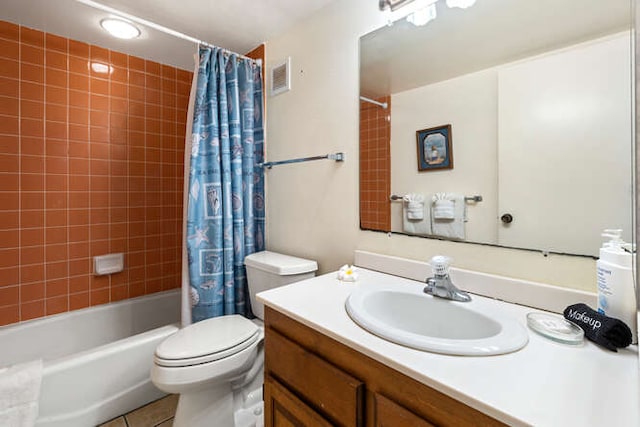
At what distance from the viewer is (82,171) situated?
1863 millimetres

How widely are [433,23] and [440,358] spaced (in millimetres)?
1157

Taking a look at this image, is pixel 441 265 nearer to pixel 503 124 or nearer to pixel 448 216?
pixel 448 216

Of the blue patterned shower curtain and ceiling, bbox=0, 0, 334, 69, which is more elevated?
ceiling, bbox=0, 0, 334, 69

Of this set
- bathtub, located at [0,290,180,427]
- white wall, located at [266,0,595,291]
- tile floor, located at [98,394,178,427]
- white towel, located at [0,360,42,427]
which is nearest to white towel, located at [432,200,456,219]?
white wall, located at [266,0,595,291]

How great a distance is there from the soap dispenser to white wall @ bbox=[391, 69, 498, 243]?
29cm

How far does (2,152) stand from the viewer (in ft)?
5.30

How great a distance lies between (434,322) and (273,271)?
2.55 ft

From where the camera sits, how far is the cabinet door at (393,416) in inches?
22.0

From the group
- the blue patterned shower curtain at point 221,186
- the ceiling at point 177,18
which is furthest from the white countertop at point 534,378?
the ceiling at point 177,18

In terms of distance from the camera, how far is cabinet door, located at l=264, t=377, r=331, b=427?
0.76 metres

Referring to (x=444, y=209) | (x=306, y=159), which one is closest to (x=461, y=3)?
(x=444, y=209)

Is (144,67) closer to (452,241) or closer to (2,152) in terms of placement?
(2,152)

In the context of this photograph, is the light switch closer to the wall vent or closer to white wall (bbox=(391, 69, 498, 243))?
the wall vent

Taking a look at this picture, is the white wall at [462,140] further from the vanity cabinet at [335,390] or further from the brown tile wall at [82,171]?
the brown tile wall at [82,171]
